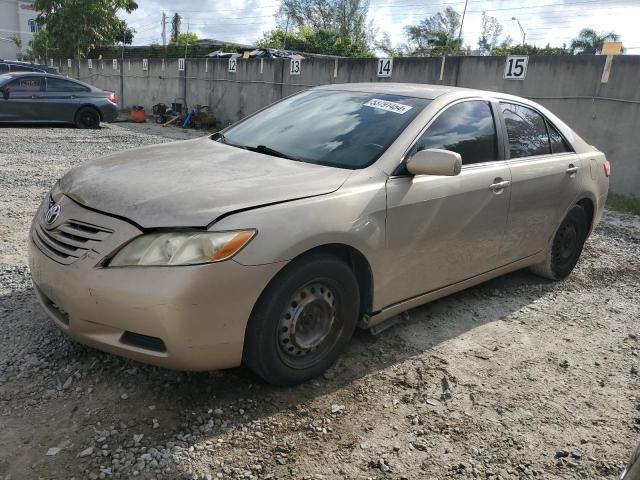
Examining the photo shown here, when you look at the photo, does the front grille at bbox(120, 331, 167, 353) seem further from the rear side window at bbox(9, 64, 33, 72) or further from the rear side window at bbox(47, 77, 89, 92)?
the rear side window at bbox(9, 64, 33, 72)

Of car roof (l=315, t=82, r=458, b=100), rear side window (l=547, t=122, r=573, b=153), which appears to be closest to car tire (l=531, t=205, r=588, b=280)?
rear side window (l=547, t=122, r=573, b=153)

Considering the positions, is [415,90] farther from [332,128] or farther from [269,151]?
[269,151]

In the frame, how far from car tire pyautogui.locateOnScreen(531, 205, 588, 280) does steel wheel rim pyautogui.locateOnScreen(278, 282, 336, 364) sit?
99.1 inches

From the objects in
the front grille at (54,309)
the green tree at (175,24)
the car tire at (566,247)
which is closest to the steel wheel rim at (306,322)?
the front grille at (54,309)

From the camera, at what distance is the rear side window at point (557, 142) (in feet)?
15.0

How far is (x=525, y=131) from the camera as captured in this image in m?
4.31

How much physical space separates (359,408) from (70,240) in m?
1.66

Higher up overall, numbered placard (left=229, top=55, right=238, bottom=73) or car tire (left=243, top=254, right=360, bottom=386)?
numbered placard (left=229, top=55, right=238, bottom=73)

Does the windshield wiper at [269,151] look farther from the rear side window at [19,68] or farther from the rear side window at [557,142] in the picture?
the rear side window at [19,68]

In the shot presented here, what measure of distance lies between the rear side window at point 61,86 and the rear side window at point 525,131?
12355 mm

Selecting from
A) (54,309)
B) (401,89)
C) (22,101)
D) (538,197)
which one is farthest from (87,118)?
(538,197)

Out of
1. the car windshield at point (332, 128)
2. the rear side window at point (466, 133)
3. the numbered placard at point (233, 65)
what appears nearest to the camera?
the car windshield at point (332, 128)

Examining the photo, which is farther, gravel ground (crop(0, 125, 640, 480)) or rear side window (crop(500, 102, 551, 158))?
rear side window (crop(500, 102, 551, 158))

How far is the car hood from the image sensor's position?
2.59 m
